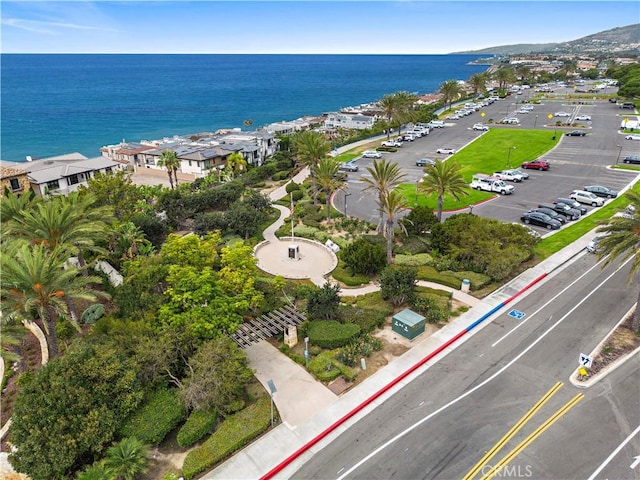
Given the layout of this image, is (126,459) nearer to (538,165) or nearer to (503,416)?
(503,416)

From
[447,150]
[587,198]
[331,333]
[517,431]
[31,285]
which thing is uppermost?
[31,285]

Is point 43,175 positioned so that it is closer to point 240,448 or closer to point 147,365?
point 147,365

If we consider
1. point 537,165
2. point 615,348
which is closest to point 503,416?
point 615,348

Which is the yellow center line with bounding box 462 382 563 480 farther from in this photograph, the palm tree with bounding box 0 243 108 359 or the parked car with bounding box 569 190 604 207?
the parked car with bounding box 569 190 604 207

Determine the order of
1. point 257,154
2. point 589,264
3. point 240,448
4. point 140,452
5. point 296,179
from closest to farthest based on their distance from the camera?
point 140,452 → point 240,448 → point 589,264 → point 296,179 → point 257,154

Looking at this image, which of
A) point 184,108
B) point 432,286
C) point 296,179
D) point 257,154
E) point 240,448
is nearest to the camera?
point 240,448

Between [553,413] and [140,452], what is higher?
[140,452]

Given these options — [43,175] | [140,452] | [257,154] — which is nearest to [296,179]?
[257,154]
